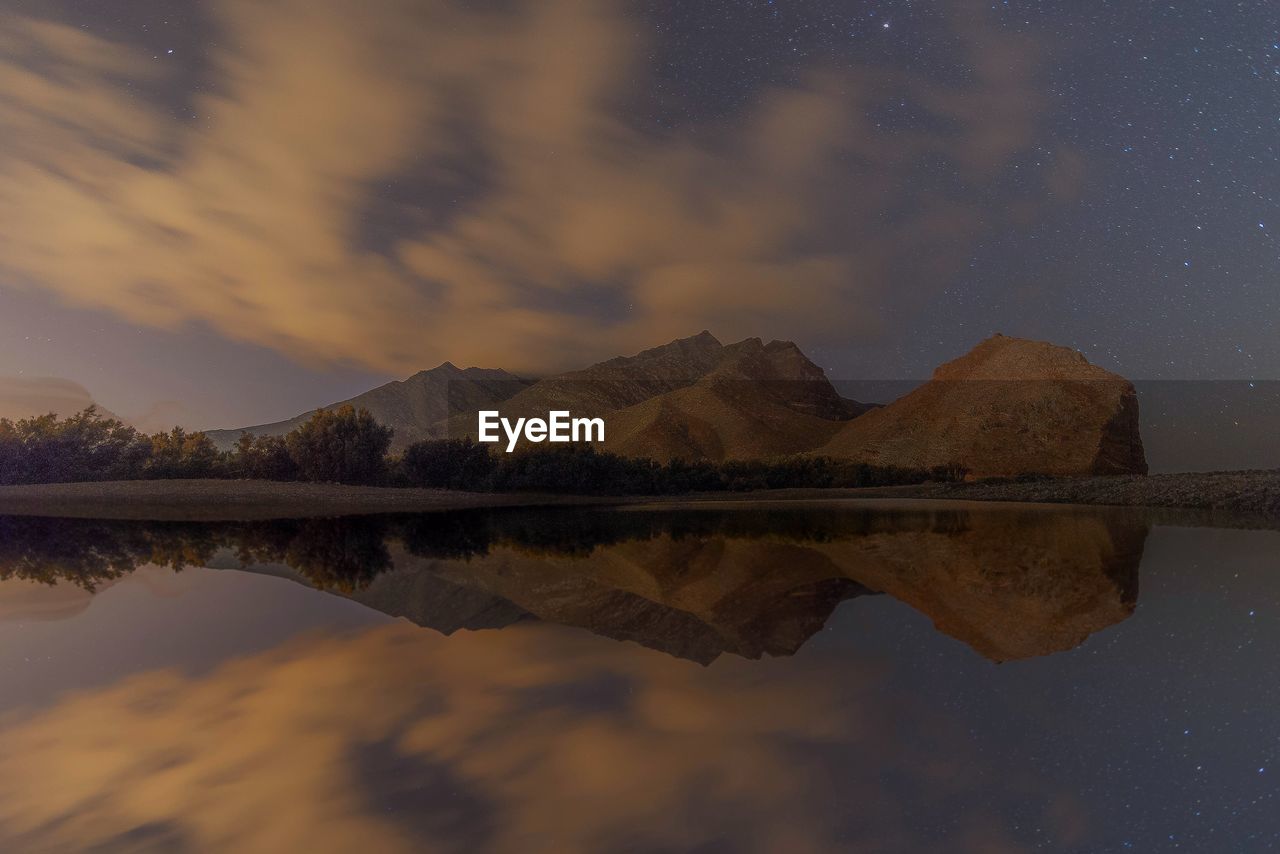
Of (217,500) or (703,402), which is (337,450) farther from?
(703,402)

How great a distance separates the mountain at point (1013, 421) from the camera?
7944cm

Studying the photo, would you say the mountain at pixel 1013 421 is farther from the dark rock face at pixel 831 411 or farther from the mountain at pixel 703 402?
the mountain at pixel 703 402

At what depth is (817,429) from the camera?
118625 mm

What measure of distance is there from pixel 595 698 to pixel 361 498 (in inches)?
1536

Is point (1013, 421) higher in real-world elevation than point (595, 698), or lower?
higher

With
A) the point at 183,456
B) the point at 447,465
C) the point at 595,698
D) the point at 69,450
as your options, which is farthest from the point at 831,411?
the point at 595,698

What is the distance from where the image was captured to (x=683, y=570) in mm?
14172

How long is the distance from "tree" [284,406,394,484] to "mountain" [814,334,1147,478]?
6257 centimetres

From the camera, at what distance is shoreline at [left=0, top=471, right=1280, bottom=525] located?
34.3 meters

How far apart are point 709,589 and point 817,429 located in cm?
11108

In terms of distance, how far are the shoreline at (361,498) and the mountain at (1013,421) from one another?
1274 inches

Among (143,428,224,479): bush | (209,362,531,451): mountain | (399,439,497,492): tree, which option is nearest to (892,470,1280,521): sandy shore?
(399,439,497,492): tree

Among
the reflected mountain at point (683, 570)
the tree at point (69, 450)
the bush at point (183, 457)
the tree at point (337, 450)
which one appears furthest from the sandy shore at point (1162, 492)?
the tree at point (69, 450)

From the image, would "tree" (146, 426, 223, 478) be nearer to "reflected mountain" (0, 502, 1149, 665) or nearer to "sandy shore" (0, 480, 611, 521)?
"sandy shore" (0, 480, 611, 521)
